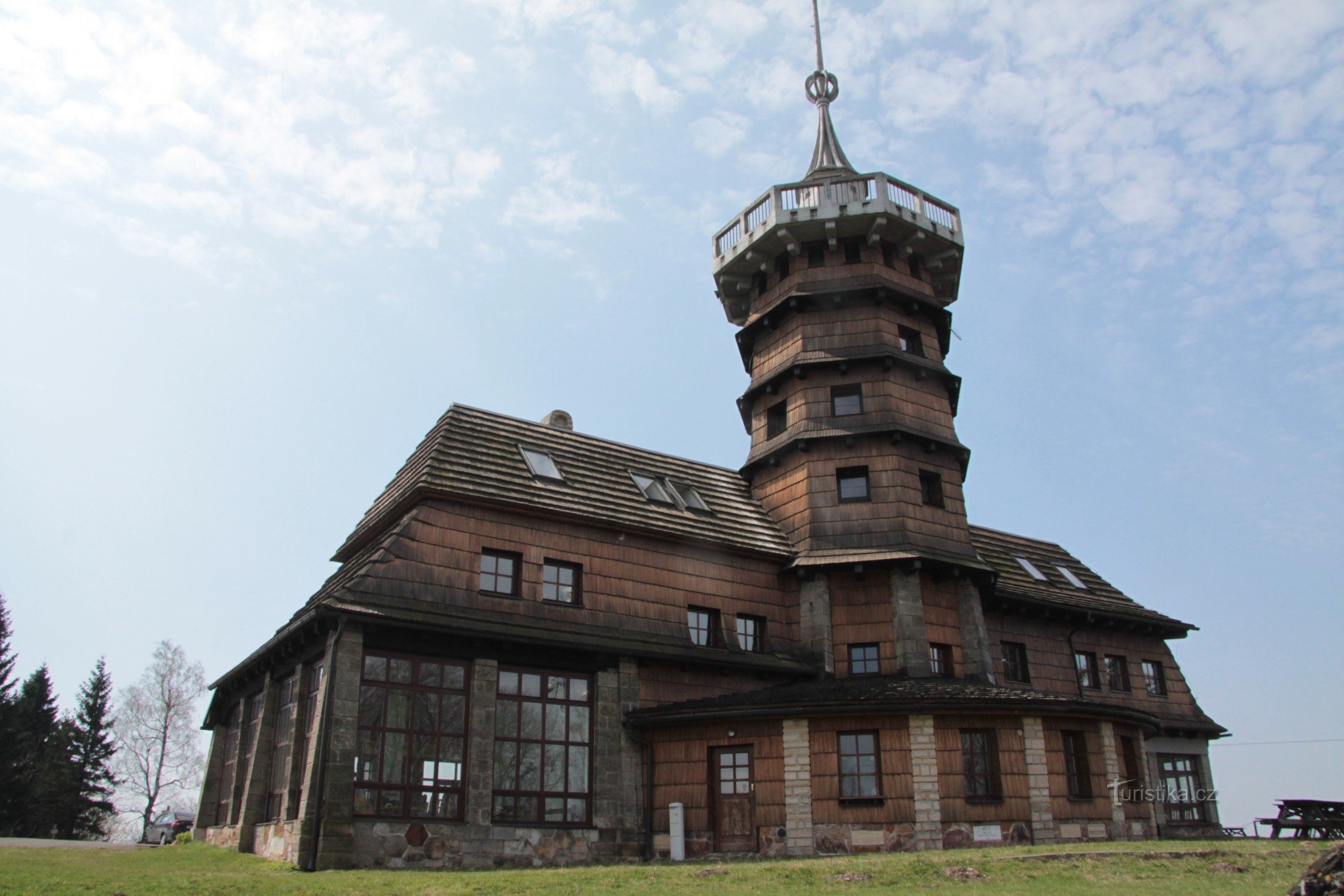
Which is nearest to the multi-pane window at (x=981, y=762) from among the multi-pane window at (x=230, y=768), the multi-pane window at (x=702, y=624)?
the multi-pane window at (x=702, y=624)

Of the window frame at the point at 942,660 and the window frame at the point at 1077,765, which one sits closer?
the window frame at the point at 1077,765

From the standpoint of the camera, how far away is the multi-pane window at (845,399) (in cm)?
2633

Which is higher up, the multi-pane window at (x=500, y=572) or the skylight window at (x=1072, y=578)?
the skylight window at (x=1072, y=578)

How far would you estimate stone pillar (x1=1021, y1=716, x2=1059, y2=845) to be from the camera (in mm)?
19281

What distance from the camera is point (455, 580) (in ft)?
64.5

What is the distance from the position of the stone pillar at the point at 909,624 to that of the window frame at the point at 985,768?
2922 millimetres

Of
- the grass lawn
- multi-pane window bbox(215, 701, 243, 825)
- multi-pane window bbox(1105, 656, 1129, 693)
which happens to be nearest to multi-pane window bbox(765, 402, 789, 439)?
multi-pane window bbox(1105, 656, 1129, 693)

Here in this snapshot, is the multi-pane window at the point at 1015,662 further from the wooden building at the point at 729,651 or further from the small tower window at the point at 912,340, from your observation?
the small tower window at the point at 912,340

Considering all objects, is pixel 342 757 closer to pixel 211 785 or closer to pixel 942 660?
pixel 211 785

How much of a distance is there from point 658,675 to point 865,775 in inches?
196

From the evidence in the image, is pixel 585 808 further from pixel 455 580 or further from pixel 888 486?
pixel 888 486

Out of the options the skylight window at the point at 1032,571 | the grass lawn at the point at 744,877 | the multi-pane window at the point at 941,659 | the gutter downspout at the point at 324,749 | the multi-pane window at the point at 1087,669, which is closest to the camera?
the grass lawn at the point at 744,877

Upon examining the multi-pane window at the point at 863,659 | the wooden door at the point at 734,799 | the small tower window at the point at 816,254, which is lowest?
the wooden door at the point at 734,799

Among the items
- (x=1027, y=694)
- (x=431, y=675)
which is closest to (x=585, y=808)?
(x=431, y=675)
